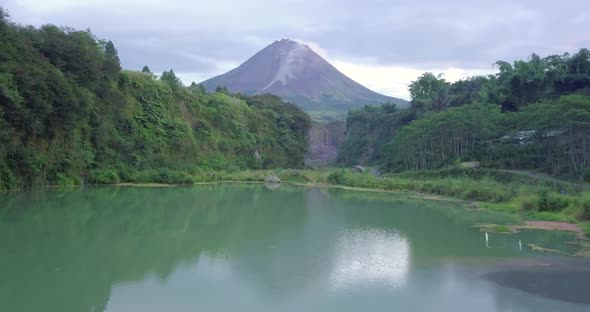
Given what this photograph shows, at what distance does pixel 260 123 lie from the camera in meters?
42.8

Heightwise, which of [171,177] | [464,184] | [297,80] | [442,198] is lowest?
[442,198]

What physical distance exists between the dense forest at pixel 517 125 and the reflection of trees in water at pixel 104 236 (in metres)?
11.8

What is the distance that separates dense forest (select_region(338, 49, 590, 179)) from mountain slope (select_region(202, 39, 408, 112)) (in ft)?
189

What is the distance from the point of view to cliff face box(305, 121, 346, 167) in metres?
67.8

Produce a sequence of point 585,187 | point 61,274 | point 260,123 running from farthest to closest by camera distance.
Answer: point 260,123
point 585,187
point 61,274

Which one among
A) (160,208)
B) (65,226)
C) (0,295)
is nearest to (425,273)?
(0,295)

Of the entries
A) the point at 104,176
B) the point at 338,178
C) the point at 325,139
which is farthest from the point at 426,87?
the point at 104,176

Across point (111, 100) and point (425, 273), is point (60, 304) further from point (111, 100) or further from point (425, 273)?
point (111, 100)

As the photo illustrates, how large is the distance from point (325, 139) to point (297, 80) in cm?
3981

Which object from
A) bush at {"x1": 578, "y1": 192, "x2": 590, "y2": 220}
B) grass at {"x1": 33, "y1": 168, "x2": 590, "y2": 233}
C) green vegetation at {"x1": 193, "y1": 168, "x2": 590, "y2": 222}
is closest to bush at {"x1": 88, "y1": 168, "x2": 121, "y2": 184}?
grass at {"x1": 33, "y1": 168, "x2": 590, "y2": 233}

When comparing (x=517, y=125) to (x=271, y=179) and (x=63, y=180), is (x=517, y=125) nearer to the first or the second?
(x=271, y=179)

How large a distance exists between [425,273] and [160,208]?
33.4ft

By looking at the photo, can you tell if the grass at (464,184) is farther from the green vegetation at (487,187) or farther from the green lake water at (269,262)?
the green lake water at (269,262)

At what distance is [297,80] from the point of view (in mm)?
109500
